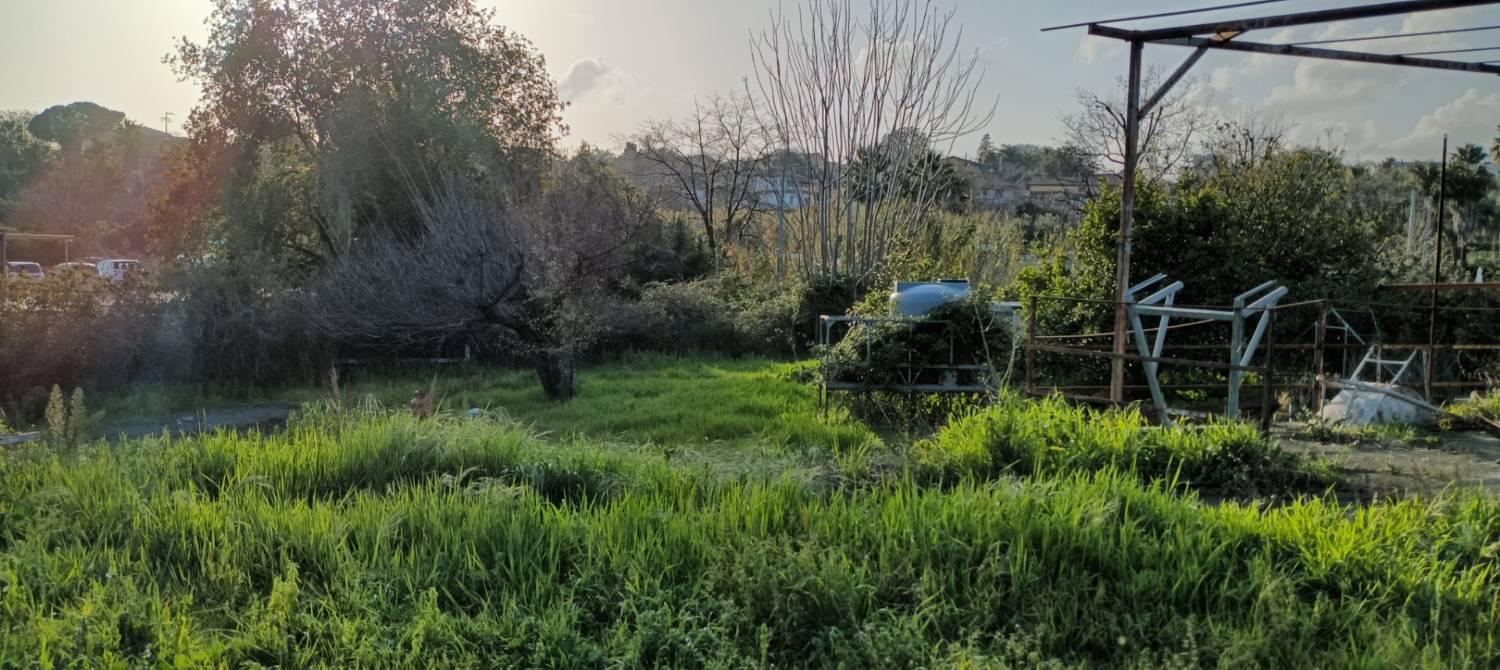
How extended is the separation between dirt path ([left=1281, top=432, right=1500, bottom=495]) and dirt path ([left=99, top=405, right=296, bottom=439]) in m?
10.3

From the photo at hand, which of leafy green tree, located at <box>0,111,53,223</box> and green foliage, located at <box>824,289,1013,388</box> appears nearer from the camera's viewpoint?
green foliage, located at <box>824,289,1013,388</box>

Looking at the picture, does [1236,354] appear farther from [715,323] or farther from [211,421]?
[715,323]

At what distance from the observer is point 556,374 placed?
500 inches

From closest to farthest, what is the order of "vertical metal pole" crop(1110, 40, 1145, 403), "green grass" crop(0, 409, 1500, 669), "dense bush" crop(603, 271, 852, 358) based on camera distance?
"green grass" crop(0, 409, 1500, 669) < "vertical metal pole" crop(1110, 40, 1145, 403) < "dense bush" crop(603, 271, 852, 358)

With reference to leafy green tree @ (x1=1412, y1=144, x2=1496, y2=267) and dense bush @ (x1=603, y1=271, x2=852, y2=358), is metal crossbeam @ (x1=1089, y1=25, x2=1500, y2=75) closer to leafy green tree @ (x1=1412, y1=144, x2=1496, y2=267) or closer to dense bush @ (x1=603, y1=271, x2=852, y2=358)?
dense bush @ (x1=603, y1=271, x2=852, y2=358)

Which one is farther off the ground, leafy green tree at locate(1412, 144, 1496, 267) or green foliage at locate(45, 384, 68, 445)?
leafy green tree at locate(1412, 144, 1496, 267)

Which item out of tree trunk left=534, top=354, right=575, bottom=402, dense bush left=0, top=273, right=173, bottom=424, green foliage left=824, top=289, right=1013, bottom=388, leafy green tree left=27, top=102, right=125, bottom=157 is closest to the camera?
green foliage left=824, top=289, right=1013, bottom=388

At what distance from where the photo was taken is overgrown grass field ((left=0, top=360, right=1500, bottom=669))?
300 cm

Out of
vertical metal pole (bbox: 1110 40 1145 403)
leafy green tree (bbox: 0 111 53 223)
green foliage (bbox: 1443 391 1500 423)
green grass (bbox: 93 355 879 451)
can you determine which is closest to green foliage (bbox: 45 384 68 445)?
green grass (bbox: 93 355 879 451)

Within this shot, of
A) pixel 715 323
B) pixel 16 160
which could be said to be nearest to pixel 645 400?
pixel 715 323

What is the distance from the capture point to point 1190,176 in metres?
11.4

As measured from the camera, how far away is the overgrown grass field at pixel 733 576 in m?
3.00

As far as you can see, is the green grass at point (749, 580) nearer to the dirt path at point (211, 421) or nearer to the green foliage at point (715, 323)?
the dirt path at point (211, 421)

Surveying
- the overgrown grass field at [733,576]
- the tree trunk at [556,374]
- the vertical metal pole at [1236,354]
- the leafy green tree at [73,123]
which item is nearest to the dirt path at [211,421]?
the tree trunk at [556,374]
